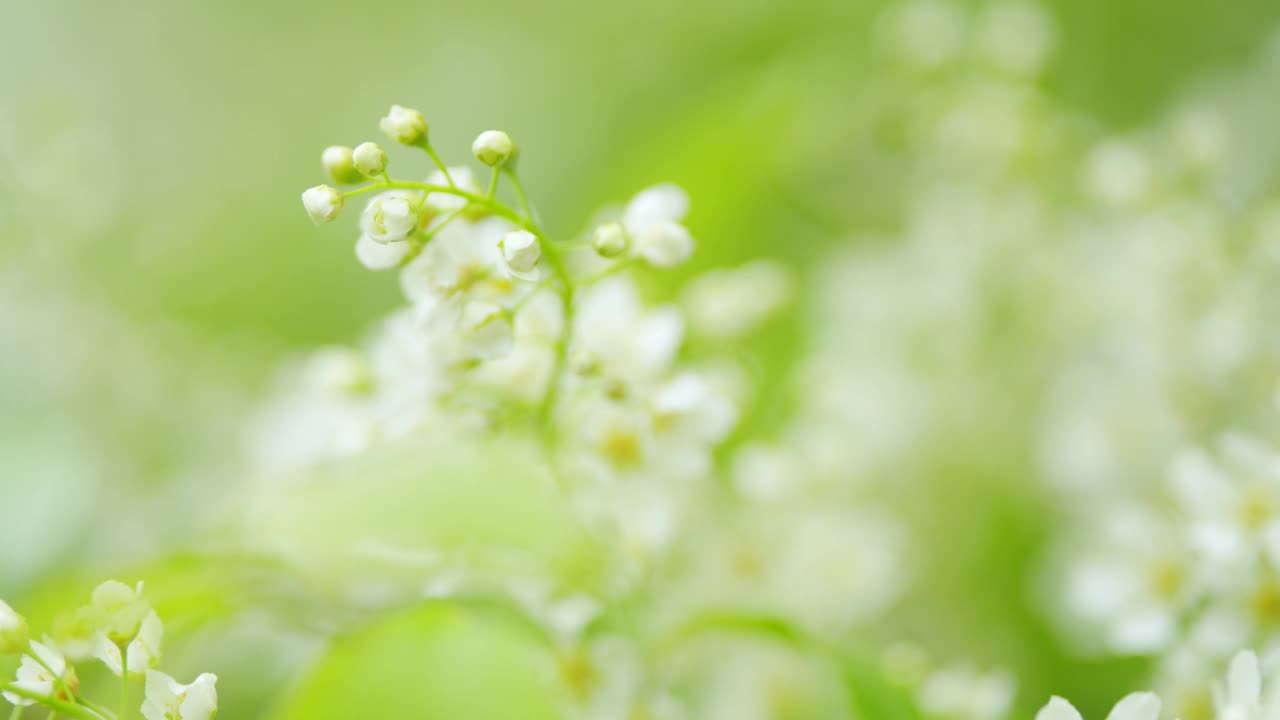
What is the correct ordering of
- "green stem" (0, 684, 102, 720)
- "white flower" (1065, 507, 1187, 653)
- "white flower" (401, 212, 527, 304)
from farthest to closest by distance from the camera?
"white flower" (1065, 507, 1187, 653) → "white flower" (401, 212, 527, 304) → "green stem" (0, 684, 102, 720)

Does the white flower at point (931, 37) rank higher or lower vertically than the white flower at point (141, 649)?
higher

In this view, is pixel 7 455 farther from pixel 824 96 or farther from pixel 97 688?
pixel 824 96

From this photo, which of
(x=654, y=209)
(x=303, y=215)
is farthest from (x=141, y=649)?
(x=303, y=215)

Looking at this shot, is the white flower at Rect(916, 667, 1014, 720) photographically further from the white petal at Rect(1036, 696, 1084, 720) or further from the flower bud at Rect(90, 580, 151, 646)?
the flower bud at Rect(90, 580, 151, 646)

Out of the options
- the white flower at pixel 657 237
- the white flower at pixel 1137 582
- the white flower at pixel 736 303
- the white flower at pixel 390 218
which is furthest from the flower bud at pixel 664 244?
the white flower at pixel 1137 582

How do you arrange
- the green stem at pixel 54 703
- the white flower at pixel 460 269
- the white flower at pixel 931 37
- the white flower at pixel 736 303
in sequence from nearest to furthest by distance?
the green stem at pixel 54 703 → the white flower at pixel 460 269 → the white flower at pixel 736 303 → the white flower at pixel 931 37

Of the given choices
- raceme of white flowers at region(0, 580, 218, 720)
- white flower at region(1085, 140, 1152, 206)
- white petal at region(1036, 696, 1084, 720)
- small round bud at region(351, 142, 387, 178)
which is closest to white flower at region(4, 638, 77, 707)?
raceme of white flowers at region(0, 580, 218, 720)

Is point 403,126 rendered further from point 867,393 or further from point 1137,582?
point 867,393

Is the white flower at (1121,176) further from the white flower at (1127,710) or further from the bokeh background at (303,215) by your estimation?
the white flower at (1127,710)
